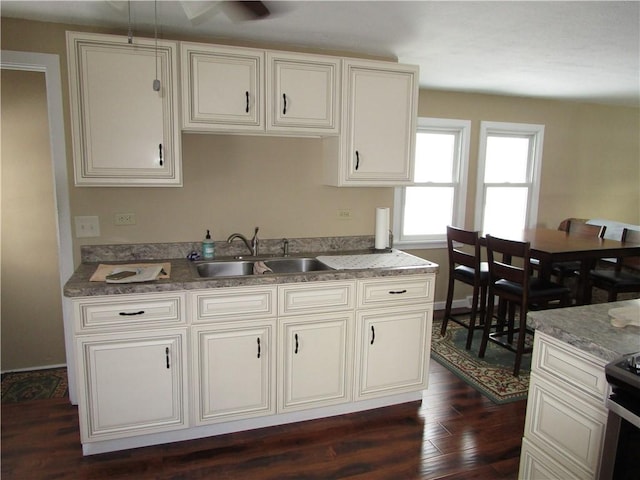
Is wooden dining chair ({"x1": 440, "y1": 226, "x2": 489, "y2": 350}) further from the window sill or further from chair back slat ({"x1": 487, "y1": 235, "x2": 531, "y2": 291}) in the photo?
the window sill

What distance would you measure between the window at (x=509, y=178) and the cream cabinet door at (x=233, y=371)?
3251mm

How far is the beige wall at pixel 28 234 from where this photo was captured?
3115 millimetres

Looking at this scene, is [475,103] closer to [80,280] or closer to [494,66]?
[494,66]

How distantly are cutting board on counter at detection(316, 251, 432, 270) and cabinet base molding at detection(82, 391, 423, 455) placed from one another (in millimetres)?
859

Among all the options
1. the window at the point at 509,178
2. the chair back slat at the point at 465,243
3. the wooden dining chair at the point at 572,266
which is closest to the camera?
the chair back slat at the point at 465,243

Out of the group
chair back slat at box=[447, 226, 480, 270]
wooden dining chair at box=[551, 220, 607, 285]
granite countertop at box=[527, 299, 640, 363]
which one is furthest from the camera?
wooden dining chair at box=[551, 220, 607, 285]

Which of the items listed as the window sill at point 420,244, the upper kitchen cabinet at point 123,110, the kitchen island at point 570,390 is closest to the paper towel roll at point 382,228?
the window sill at point 420,244

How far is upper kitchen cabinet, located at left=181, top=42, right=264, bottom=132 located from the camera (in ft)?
8.10

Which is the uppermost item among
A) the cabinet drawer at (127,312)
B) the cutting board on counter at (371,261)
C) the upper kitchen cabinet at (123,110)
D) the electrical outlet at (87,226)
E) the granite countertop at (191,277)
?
the upper kitchen cabinet at (123,110)

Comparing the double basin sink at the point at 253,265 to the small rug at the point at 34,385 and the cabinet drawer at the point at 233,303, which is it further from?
the small rug at the point at 34,385

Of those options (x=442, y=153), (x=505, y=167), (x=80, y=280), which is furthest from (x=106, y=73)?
(x=505, y=167)

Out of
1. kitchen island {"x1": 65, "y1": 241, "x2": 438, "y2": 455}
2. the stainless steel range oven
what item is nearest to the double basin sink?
kitchen island {"x1": 65, "y1": 241, "x2": 438, "y2": 455}

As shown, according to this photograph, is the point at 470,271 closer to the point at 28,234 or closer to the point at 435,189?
the point at 435,189

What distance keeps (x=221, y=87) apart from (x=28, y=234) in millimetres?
1952
